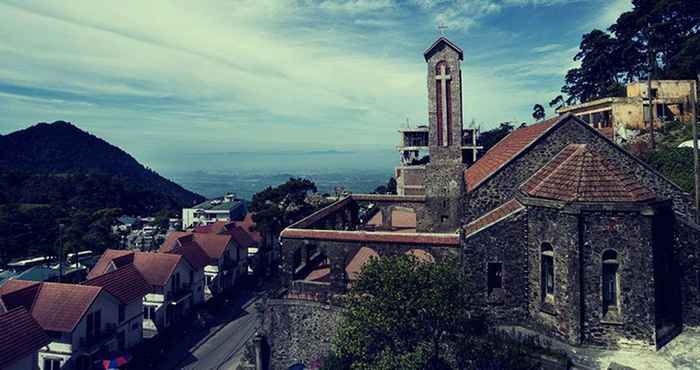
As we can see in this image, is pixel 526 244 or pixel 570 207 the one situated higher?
pixel 570 207

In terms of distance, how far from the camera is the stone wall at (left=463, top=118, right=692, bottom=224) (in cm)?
1992

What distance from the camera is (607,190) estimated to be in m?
15.4

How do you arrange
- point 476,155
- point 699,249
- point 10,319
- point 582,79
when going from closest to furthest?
point 699,249, point 10,319, point 476,155, point 582,79

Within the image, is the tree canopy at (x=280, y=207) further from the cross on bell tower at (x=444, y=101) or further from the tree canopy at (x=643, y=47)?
the tree canopy at (x=643, y=47)

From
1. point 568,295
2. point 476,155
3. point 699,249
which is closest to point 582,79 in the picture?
point 476,155

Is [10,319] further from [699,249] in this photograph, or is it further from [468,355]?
[699,249]

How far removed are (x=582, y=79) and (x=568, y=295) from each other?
215ft

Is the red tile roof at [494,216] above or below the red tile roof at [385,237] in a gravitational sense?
above

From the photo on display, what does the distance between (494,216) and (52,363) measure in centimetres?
2738

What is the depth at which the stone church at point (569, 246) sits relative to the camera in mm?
14992

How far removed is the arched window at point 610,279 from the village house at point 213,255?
109 feet

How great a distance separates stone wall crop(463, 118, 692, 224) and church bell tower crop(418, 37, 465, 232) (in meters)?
4.49

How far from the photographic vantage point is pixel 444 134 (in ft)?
83.8

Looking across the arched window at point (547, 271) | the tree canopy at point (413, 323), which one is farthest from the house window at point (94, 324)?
the arched window at point (547, 271)
